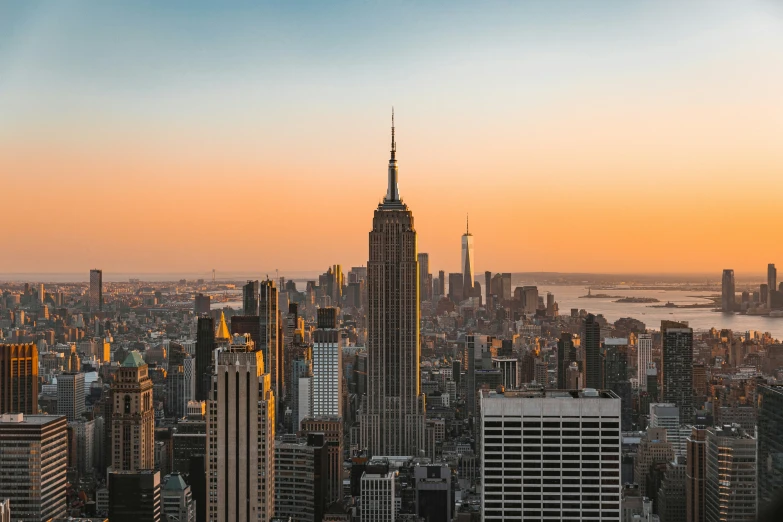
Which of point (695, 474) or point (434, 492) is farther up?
point (695, 474)

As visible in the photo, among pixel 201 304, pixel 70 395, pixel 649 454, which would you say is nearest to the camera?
pixel 201 304

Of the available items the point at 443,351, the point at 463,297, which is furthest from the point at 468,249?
the point at 443,351

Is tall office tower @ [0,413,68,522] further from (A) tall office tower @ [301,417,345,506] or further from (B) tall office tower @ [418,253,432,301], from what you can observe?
(B) tall office tower @ [418,253,432,301]

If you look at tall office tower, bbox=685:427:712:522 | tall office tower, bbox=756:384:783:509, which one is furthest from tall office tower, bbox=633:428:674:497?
tall office tower, bbox=756:384:783:509

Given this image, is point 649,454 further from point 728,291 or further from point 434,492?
point 728,291

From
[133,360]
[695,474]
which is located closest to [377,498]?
[133,360]

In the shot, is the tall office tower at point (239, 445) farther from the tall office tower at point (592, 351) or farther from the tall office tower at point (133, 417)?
the tall office tower at point (592, 351)
